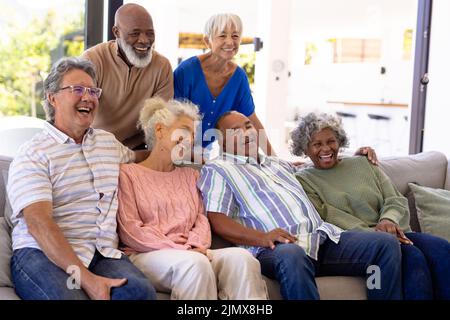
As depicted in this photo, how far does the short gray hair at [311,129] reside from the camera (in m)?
2.77

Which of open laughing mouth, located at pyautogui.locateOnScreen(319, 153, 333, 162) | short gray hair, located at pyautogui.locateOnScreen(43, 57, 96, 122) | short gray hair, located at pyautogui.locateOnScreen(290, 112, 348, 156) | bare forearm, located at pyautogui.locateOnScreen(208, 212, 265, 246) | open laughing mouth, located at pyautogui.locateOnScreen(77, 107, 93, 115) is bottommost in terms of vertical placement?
bare forearm, located at pyautogui.locateOnScreen(208, 212, 265, 246)

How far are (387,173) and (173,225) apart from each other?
4.33 feet

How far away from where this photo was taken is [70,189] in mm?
2109

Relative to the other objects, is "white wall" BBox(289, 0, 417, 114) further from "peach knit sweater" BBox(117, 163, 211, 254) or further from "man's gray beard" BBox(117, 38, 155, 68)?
"peach knit sweater" BBox(117, 163, 211, 254)

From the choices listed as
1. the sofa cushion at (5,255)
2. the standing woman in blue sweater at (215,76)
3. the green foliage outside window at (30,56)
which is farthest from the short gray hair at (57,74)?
the green foliage outside window at (30,56)

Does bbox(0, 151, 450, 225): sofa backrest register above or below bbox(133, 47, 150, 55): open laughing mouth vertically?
below

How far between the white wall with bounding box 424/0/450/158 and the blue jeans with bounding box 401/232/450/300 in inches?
101

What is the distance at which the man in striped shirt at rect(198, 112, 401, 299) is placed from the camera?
2.24 meters

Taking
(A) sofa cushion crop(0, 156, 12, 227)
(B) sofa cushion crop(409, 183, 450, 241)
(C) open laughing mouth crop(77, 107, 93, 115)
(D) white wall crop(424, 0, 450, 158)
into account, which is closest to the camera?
(C) open laughing mouth crop(77, 107, 93, 115)

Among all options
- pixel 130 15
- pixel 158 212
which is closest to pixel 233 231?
pixel 158 212

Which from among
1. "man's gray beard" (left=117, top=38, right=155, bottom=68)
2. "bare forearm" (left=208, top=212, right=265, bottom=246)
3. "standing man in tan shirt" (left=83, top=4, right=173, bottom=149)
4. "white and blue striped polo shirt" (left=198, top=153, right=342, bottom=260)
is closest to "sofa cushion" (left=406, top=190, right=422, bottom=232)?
"white and blue striped polo shirt" (left=198, top=153, right=342, bottom=260)

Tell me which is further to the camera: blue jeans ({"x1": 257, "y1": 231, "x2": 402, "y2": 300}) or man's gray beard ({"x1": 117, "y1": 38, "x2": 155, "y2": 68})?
man's gray beard ({"x1": 117, "y1": 38, "x2": 155, "y2": 68})
